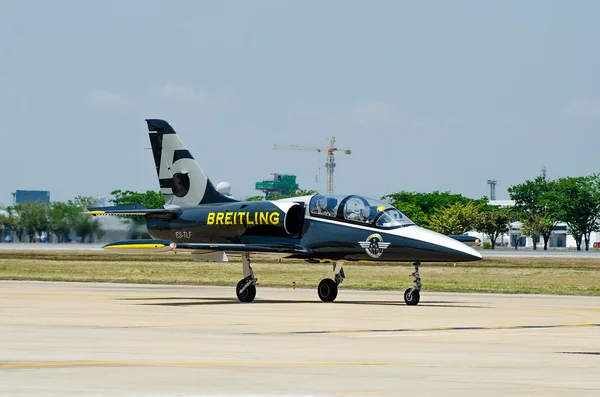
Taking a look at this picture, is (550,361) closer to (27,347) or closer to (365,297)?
(27,347)

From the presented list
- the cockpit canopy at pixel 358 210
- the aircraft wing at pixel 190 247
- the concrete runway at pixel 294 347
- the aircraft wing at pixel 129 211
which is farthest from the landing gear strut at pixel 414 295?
the aircraft wing at pixel 129 211

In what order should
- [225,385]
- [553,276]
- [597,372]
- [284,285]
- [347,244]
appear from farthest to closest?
[553,276], [284,285], [347,244], [597,372], [225,385]

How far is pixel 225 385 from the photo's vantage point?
46.2 feet

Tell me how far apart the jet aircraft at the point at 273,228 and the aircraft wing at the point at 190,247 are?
0.03m

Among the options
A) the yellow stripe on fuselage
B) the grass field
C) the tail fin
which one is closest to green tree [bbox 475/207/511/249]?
the grass field

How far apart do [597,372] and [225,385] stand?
17.1 feet

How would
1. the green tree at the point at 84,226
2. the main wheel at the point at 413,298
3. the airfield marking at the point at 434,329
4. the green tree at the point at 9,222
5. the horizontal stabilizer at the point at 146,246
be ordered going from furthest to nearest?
the green tree at the point at 9,222
the green tree at the point at 84,226
the main wheel at the point at 413,298
the horizontal stabilizer at the point at 146,246
the airfield marking at the point at 434,329

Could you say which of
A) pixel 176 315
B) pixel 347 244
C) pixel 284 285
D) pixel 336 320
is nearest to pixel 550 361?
pixel 336 320

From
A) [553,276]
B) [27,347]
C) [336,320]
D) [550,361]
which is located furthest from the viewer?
[553,276]

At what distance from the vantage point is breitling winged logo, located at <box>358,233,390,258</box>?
33.8m

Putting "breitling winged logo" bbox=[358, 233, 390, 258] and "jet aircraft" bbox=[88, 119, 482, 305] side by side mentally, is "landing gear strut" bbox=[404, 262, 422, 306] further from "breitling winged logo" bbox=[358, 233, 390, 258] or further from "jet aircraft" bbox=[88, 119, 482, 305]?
"breitling winged logo" bbox=[358, 233, 390, 258]

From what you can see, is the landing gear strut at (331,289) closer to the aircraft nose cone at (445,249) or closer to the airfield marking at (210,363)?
the aircraft nose cone at (445,249)

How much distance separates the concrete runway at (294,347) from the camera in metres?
14.1

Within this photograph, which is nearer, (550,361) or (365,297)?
(550,361)
